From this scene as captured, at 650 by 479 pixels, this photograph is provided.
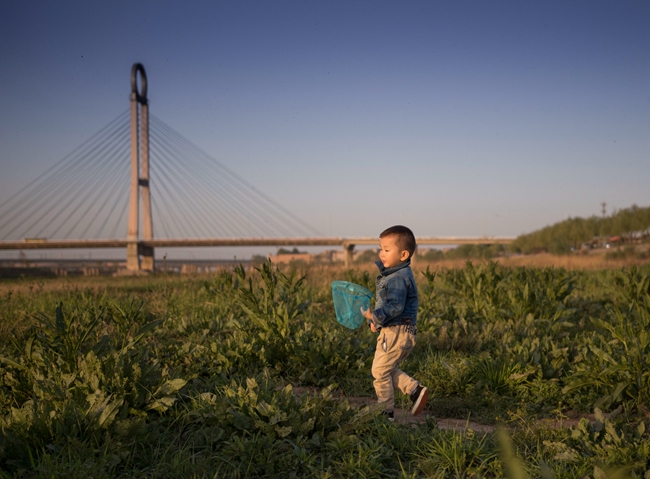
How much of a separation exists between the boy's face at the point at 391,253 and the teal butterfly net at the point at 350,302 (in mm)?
307

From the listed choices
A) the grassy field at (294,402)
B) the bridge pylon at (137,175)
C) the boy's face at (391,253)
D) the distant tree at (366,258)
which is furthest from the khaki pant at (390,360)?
the bridge pylon at (137,175)

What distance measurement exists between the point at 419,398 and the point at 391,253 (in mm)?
1068

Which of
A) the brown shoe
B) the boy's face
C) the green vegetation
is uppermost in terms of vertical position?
the green vegetation

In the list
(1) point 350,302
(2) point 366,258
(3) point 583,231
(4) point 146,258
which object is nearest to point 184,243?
(4) point 146,258

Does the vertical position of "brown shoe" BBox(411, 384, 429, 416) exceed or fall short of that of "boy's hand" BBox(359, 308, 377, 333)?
it falls short

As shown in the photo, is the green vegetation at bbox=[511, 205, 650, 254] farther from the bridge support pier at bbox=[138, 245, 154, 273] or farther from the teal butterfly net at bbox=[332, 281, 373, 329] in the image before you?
the teal butterfly net at bbox=[332, 281, 373, 329]

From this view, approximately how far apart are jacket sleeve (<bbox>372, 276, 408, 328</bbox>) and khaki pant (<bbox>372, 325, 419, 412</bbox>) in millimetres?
125

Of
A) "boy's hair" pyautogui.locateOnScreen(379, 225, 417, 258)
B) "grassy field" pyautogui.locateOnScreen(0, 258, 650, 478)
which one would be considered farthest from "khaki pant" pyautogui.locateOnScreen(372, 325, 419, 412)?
"boy's hair" pyautogui.locateOnScreen(379, 225, 417, 258)

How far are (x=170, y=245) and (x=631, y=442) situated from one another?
45696 mm

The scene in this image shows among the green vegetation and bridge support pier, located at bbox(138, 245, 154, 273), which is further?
bridge support pier, located at bbox(138, 245, 154, 273)

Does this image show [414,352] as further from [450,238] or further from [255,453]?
[450,238]

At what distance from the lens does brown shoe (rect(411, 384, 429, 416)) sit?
3697 millimetres

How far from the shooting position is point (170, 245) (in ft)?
150

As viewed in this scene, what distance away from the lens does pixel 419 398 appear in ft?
12.1
